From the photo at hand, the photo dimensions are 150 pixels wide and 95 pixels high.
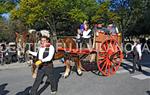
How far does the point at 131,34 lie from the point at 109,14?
17.7 m

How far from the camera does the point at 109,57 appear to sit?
13.6 meters

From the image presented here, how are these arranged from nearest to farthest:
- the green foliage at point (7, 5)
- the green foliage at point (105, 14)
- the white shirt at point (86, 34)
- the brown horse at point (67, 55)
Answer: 1. the brown horse at point (67, 55)
2. the white shirt at point (86, 34)
3. the green foliage at point (7, 5)
4. the green foliage at point (105, 14)

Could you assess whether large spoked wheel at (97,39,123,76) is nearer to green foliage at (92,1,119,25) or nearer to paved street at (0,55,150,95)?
paved street at (0,55,150,95)

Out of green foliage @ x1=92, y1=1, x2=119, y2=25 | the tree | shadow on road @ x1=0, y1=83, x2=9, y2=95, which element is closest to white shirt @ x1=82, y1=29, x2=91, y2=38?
shadow on road @ x1=0, y1=83, x2=9, y2=95

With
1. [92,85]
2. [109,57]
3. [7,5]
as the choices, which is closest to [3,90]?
[92,85]

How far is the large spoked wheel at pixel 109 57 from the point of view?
527 inches

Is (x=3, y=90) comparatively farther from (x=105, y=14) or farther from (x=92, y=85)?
(x=105, y=14)

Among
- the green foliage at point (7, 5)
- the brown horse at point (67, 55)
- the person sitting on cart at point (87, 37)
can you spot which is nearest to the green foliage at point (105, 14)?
the green foliage at point (7, 5)

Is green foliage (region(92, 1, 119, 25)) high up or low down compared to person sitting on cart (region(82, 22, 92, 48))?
up

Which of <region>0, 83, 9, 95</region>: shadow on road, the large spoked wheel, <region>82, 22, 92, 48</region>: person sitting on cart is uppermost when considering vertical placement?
<region>82, 22, 92, 48</region>: person sitting on cart

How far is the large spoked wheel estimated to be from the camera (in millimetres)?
13375

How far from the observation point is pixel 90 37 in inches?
532

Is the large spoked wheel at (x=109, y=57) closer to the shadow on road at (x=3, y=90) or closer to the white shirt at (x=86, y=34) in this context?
the white shirt at (x=86, y=34)

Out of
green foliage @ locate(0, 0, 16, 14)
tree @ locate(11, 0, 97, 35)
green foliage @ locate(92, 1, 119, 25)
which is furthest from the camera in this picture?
green foliage @ locate(92, 1, 119, 25)
